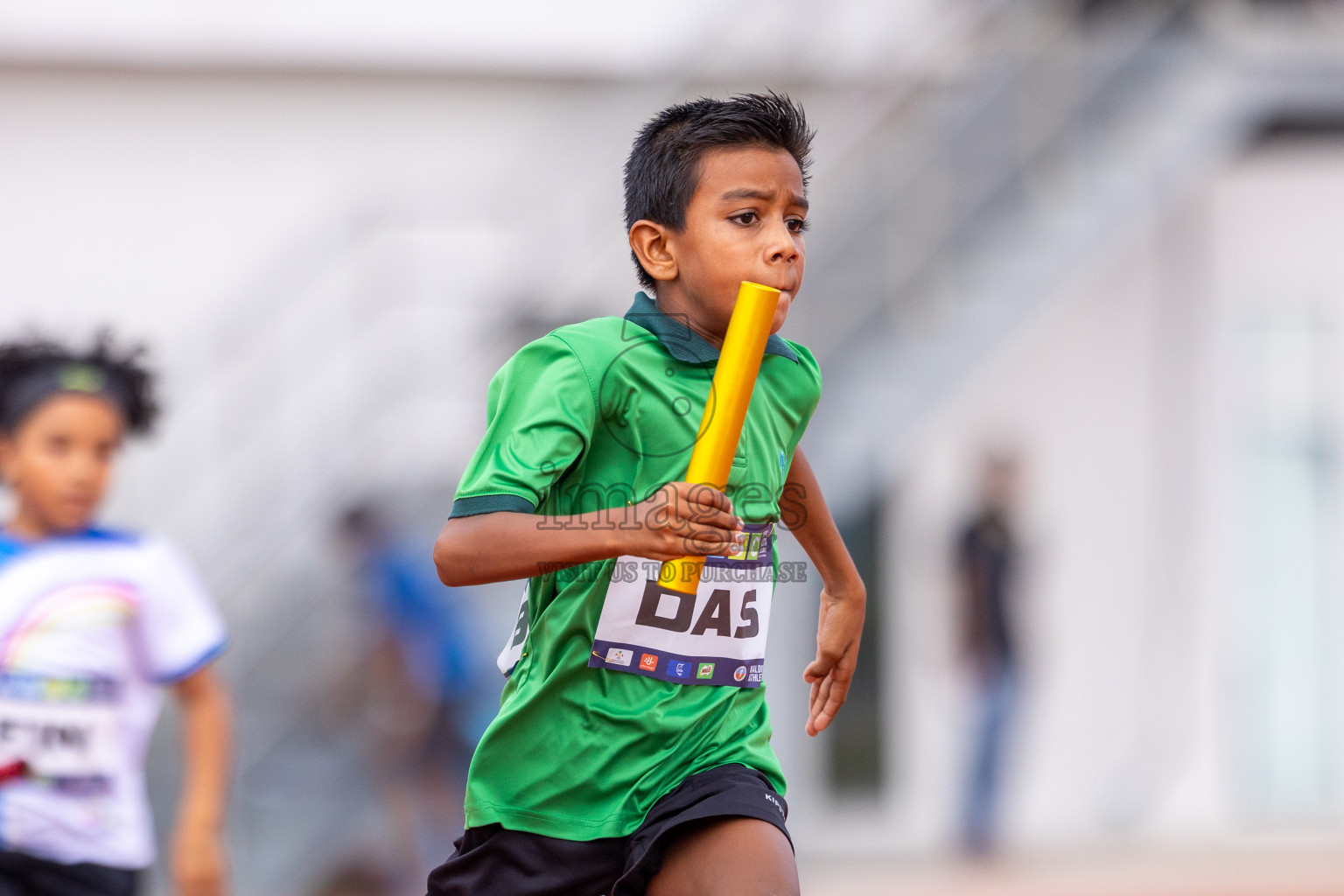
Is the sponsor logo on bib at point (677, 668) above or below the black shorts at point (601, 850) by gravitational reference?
above

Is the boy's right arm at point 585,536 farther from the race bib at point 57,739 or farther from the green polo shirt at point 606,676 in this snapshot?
the race bib at point 57,739

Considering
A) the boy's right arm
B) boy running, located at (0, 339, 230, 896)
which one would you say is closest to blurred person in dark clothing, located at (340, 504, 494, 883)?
boy running, located at (0, 339, 230, 896)

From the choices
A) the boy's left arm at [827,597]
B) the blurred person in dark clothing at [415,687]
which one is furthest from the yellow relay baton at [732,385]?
the blurred person in dark clothing at [415,687]

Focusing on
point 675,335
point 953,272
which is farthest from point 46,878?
point 953,272

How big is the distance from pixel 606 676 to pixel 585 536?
1.30 feet

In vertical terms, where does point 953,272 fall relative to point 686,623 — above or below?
above

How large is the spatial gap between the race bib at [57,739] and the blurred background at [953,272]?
4504 mm

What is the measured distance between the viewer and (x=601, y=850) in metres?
2.33

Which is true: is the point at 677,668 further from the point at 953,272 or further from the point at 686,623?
the point at 953,272

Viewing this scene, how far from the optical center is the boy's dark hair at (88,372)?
3449 millimetres

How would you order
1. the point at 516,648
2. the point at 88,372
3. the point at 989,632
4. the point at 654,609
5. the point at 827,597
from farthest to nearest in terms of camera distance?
the point at 989,632
the point at 88,372
the point at 827,597
the point at 516,648
the point at 654,609

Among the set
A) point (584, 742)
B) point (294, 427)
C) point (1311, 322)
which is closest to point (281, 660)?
point (294, 427)

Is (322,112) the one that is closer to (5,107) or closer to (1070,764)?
(5,107)

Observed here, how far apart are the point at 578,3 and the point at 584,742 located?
770cm
